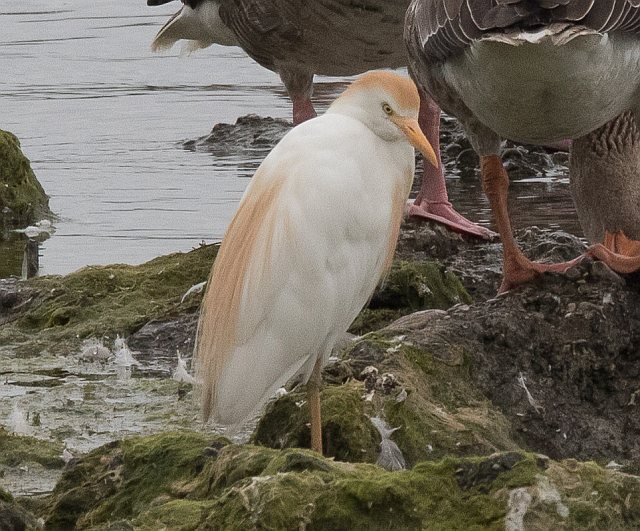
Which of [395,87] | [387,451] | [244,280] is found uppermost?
[395,87]

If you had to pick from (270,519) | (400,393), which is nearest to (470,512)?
(270,519)

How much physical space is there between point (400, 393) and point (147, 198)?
219 inches

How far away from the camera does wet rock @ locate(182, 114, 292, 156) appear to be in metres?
12.6

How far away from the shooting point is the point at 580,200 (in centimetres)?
762

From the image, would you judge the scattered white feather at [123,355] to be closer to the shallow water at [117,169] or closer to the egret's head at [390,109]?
the shallow water at [117,169]

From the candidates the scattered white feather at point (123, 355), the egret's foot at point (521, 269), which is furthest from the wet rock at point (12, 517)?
the egret's foot at point (521, 269)

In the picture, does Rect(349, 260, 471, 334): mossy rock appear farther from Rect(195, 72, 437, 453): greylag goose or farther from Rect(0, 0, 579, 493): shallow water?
Rect(195, 72, 437, 453): greylag goose

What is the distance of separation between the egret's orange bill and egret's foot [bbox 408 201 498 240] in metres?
2.98

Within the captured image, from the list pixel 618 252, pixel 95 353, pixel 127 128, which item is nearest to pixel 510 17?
pixel 618 252

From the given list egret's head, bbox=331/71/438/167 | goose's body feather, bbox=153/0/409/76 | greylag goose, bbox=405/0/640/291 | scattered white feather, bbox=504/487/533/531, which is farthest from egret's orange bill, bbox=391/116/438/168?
goose's body feather, bbox=153/0/409/76

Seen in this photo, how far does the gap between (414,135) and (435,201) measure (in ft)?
11.4

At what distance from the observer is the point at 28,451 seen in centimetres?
606

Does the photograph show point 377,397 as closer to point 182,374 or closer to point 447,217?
point 182,374

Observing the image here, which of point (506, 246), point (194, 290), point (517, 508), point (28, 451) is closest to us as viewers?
point (517, 508)
